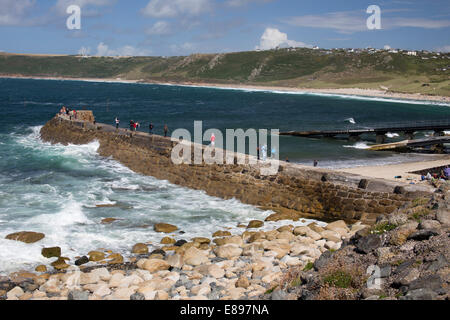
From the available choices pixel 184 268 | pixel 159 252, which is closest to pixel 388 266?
pixel 184 268

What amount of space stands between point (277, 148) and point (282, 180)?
15814mm

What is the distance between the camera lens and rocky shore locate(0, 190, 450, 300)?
324 inches

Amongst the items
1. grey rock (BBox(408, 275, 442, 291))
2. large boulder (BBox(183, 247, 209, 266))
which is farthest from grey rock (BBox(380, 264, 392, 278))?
large boulder (BBox(183, 247, 209, 266))

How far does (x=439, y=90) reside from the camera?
114812 millimetres

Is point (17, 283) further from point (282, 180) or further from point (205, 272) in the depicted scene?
point (282, 180)

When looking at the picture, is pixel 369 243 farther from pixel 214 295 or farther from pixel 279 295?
pixel 214 295

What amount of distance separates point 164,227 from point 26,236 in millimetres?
4694

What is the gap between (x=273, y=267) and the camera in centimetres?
1191

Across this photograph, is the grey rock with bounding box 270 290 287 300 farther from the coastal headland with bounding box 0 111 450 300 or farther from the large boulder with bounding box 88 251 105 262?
the large boulder with bounding box 88 251 105 262

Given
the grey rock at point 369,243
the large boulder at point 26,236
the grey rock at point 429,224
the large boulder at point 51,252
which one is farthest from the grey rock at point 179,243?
the grey rock at point 429,224

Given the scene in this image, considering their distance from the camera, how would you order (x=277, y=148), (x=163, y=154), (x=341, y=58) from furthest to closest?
1. (x=341, y=58)
2. (x=277, y=148)
3. (x=163, y=154)

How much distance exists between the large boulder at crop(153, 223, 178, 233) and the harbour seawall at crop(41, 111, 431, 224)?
3.91m
